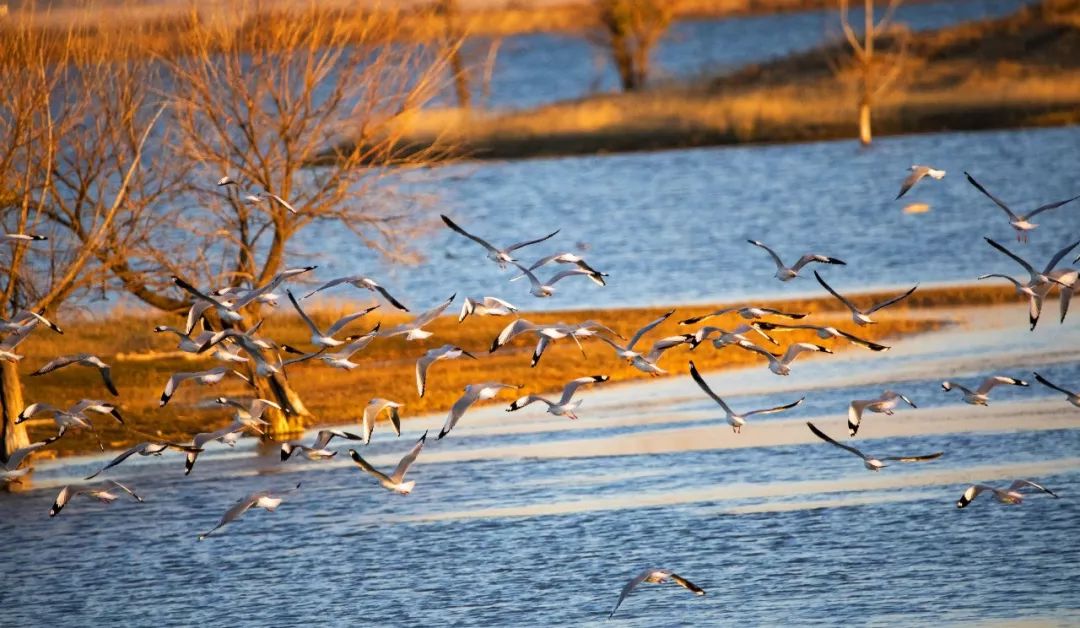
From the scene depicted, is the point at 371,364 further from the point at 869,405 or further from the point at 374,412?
the point at 869,405

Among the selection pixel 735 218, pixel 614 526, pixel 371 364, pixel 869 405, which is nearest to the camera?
pixel 869 405

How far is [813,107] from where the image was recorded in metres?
69.6

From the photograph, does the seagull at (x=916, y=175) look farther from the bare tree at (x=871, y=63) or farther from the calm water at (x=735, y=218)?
the bare tree at (x=871, y=63)

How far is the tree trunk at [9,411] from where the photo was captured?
20625 mm

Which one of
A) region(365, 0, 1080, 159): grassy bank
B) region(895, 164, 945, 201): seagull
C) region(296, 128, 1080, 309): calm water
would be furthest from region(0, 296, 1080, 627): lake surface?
region(365, 0, 1080, 159): grassy bank

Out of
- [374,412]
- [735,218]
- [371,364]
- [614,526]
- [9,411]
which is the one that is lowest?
[735,218]

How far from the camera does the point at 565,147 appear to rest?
6938 centimetres

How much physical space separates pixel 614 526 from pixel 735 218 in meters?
30.8

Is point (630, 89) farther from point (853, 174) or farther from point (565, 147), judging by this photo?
point (853, 174)

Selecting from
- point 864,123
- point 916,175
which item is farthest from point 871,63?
point 916,175

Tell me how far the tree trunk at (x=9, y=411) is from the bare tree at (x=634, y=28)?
62.0 meters

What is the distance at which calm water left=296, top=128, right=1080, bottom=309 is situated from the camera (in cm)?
3481

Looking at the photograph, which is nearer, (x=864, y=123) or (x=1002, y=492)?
(x=1002, y=492)

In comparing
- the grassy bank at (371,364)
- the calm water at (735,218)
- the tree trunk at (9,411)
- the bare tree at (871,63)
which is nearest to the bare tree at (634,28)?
the bare tree at (871,63)
